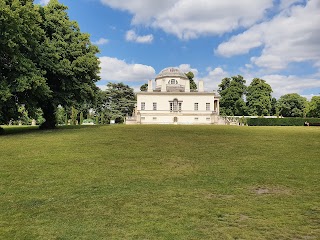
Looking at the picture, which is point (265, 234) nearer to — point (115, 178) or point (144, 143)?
point (115, 178)

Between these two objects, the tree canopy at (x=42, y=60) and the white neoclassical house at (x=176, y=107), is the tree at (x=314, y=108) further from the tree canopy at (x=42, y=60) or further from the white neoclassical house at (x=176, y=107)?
the tree canopy at (x=42, y=60)

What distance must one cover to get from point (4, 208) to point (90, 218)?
2067 millimetres

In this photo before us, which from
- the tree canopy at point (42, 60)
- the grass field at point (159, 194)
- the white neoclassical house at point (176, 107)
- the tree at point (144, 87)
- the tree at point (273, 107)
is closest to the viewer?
the grass field at point (159, 194)

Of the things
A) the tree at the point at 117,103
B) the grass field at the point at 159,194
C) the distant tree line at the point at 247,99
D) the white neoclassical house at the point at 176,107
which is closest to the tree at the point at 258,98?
the distant tree line at the point at 247,99

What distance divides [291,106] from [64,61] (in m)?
90.2

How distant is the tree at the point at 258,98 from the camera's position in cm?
7794

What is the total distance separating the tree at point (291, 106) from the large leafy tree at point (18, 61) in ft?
291

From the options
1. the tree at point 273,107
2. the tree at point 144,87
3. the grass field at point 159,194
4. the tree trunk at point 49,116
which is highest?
the tree at point 144,87

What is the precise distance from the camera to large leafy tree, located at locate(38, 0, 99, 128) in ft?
87.1

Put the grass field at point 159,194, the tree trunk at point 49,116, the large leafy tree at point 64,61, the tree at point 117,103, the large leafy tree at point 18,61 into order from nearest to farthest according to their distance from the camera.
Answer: the grass field at point 159,194, the large leafy tree at point 18,61, the large leafy tree at point 64,61, the tree trunk at point 49,116, the tree at point 117,103

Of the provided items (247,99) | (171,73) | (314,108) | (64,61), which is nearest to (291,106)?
(314,108)

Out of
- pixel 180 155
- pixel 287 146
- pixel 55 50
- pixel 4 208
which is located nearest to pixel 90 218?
pixel 4 208

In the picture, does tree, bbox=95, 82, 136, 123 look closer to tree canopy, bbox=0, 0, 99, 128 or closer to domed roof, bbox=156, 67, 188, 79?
domed roof, bbox=156, 67, 188, 79

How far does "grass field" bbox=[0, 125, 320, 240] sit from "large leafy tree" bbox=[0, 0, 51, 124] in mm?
9009
